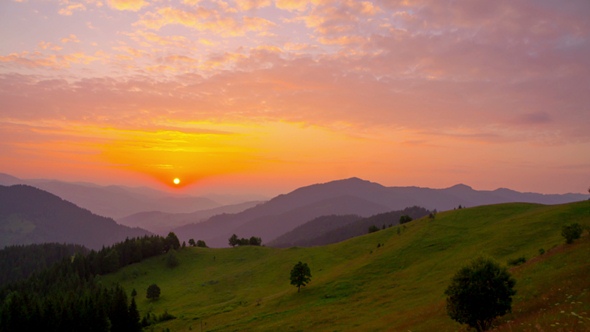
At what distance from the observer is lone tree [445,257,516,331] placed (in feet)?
104

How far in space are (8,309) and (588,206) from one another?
131 m

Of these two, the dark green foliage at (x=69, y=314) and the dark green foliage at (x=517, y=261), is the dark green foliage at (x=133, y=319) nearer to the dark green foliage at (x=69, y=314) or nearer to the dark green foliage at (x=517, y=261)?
the dark green foliage at (x=69, y=314)

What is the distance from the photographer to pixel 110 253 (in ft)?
534

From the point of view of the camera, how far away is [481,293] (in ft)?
103

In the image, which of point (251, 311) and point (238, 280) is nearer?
point (251, 311)

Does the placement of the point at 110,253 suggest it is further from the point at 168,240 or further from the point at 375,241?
the point at 375,241

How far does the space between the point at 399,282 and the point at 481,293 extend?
39578 mm

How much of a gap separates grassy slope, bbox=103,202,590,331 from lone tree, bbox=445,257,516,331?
1.83 m

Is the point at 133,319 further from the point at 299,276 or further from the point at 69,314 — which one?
the point at 299,276

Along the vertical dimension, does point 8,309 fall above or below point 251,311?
above

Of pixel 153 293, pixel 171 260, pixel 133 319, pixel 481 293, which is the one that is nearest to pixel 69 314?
pixel 133 319

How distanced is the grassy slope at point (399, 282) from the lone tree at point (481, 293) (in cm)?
183

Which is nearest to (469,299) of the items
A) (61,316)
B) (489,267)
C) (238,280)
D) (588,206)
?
(489,267)

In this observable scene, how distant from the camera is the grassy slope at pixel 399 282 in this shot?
1513 inches
